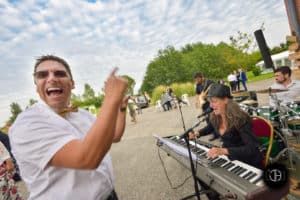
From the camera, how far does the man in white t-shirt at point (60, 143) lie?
3.00 ft

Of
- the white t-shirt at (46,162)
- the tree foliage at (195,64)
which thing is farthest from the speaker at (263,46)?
the tree foliage at (195,64)

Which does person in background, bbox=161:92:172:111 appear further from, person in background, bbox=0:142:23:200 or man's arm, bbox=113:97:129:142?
man's arm, bbox=113:97:129:142

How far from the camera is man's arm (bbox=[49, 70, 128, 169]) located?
35.1 inches

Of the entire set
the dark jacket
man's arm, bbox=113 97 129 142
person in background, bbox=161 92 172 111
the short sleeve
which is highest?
the short sleeve

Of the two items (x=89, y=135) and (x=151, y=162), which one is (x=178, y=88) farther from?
(x=89, y=135)

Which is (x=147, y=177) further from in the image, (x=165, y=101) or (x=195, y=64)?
(x=195, y=64)

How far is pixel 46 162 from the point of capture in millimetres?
978

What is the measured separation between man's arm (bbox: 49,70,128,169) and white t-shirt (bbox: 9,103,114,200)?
54 mm

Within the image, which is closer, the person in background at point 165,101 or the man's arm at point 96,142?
the man's arm at point 96,142

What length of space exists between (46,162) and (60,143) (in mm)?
122

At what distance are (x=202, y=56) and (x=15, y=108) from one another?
179 feet

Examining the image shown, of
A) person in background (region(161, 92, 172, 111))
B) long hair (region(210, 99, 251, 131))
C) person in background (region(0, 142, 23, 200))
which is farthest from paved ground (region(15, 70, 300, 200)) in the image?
person in background (region(161, 92, 172, 111))

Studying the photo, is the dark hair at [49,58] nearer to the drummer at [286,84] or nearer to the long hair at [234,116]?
the long hair at [234,116]

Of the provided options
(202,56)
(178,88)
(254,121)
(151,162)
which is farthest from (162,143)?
(202,56)
